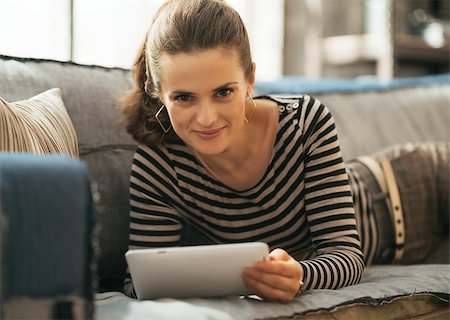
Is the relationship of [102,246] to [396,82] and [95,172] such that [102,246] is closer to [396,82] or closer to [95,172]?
[95,172]

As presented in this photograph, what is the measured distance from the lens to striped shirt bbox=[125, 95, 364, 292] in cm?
155

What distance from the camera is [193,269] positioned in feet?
3.74

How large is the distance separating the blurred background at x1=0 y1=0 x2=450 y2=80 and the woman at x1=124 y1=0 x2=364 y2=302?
3.86 ft

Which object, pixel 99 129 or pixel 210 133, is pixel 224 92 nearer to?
pixel 210 133

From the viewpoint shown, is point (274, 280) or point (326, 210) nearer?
point (274, 280)

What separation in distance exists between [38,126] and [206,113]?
31 centimetres

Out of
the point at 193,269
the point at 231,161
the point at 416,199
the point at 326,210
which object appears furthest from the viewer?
the point at 416,199

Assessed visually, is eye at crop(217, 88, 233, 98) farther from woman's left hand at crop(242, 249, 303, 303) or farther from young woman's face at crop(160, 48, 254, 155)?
woman's left hand at crop(242, 249, 303, 303)

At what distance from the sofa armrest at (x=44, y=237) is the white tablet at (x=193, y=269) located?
0.66ft

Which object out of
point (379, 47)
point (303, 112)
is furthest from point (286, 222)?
point (379, 47)

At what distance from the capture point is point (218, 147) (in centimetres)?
142

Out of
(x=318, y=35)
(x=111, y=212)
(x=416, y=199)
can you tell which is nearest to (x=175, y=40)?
(x=111, y=212)

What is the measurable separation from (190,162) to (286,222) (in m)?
0.25

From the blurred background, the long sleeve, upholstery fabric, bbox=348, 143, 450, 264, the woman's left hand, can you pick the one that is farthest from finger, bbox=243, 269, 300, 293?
the blurred background
